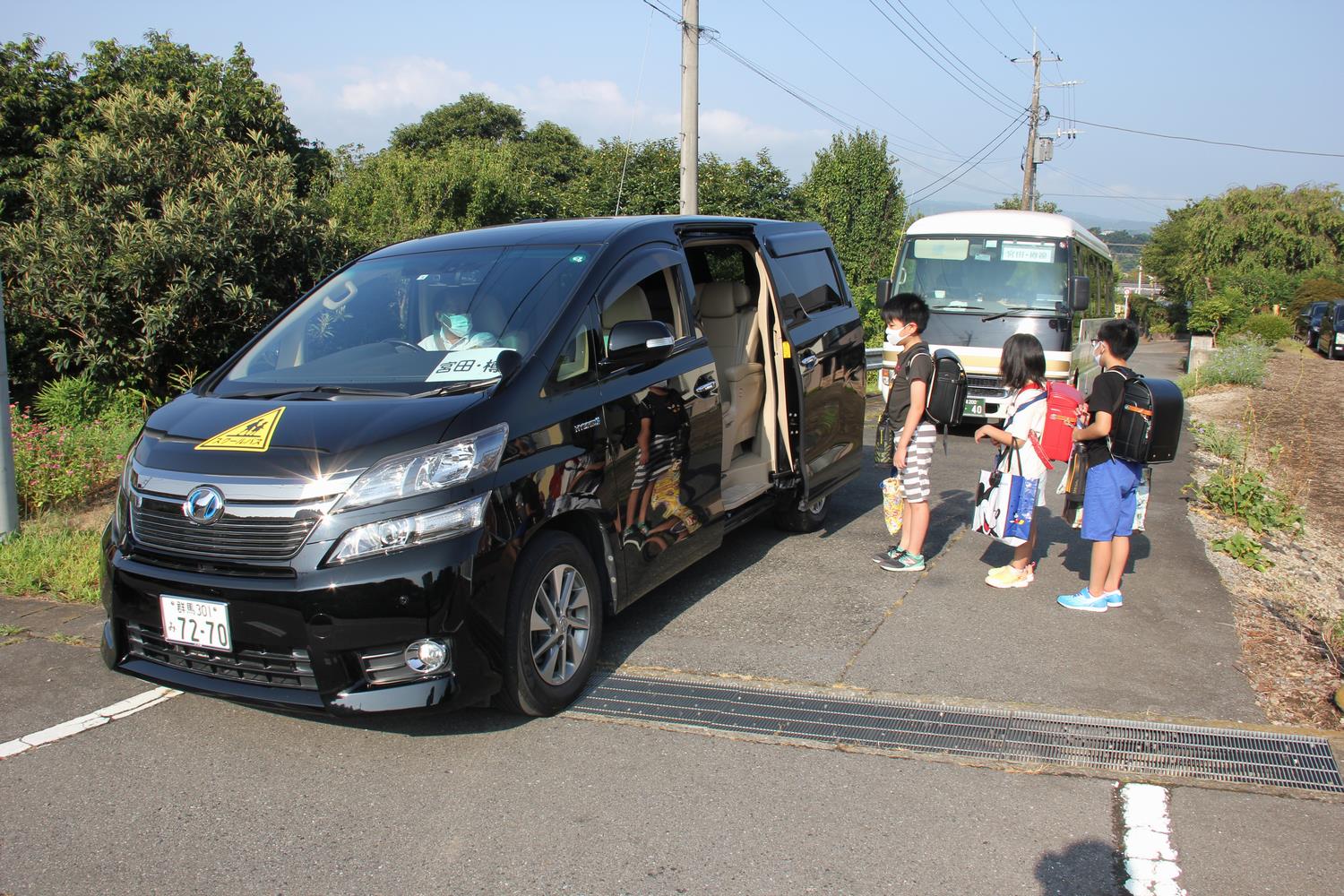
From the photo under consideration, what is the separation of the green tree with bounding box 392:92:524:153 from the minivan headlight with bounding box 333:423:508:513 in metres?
45.6

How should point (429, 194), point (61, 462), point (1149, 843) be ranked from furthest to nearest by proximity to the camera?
point (429, 194), point (61, 462), point (1149, 843)

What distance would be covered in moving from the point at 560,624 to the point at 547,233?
2147 millimetres

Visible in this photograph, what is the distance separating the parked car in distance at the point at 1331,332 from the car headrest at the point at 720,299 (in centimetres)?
2833

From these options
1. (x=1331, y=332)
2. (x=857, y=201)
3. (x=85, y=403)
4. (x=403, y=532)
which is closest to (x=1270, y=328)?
(x=1331, y=332)

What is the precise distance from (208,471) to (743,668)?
253cm

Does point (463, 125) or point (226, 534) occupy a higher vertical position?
point (463, 125)

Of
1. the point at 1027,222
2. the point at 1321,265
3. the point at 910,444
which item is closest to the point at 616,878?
the point at 910,444

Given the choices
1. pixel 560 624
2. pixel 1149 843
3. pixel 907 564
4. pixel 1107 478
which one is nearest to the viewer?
pixel 1149 843

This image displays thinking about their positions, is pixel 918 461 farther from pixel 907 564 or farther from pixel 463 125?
pixel 463 125

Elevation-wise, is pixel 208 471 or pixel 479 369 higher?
pixel 479 369

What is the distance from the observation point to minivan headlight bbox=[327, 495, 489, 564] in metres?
3.61

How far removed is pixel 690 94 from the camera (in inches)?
571

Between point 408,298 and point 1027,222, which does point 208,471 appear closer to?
point 408,298

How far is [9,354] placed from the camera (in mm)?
10688
